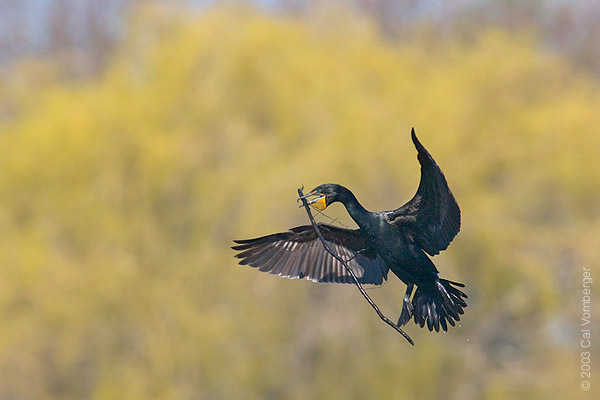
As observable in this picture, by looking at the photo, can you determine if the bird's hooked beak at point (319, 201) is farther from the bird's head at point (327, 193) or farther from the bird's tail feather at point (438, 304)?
the bird's tail feather at point (438, 304)

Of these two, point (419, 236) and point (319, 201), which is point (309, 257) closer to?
point (419, 236)

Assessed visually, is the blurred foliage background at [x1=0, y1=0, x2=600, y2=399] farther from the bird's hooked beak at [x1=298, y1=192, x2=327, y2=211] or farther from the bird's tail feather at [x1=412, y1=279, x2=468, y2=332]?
the bird's hooked beak at [x1=298, y1=192, x2=327, y2=211]

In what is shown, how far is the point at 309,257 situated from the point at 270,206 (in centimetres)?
940

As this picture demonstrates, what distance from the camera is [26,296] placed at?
55.4ft

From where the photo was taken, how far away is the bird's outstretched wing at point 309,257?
6.12 meters

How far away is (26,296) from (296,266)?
11.5 m

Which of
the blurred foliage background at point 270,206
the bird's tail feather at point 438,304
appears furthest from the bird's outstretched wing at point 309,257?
the blurred foliage background at point 270,206

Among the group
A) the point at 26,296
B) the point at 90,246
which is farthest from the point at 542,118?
the point at 26,296

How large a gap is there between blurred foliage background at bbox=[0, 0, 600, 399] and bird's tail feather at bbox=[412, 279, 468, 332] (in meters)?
9.57

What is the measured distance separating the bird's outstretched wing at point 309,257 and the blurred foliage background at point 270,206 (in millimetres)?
8667

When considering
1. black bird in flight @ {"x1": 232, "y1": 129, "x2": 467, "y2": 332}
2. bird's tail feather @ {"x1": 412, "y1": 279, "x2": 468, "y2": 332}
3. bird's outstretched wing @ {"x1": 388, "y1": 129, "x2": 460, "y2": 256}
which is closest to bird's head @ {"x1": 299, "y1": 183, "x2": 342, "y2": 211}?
black bird in flight @ {"x1": 232, "y1": 129, "x2": 467, "y2": 332}

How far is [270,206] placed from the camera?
15.9m

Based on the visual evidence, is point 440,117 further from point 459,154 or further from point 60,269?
point 60,269

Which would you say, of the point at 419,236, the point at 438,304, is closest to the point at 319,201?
the point at 419,236
